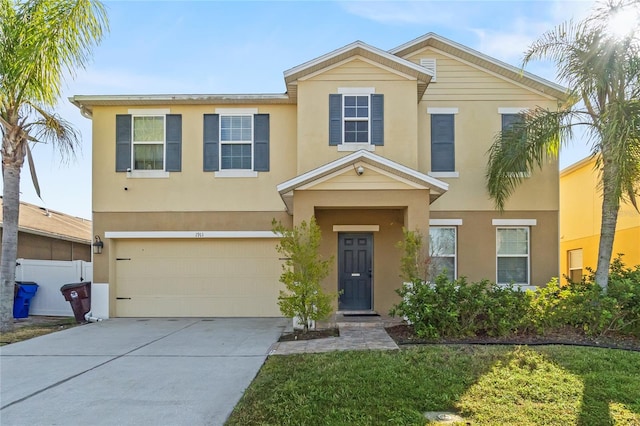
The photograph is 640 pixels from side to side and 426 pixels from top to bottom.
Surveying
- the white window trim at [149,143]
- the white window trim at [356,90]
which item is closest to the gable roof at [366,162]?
the white window trim at [356,90]

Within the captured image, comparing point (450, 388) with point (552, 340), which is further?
point (552, 340)

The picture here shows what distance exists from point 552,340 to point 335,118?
279 inches

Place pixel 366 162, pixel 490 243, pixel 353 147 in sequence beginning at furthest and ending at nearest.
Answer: pixel 490 243 → pixel 353 147 → pixel 366 162

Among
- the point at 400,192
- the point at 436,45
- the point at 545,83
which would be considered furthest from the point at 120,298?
the point at 545,83

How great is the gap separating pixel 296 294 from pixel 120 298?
6206mm

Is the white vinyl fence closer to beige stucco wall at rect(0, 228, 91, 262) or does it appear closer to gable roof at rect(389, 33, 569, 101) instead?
beige stucco wall at rect(0, 228, 91, 262)

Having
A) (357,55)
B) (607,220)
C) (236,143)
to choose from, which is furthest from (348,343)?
(357,55)

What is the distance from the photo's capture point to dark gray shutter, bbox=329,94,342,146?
12.4 meters

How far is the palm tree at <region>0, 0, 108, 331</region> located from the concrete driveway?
2.68 metres

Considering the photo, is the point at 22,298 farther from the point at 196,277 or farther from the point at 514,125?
the point at 514,125

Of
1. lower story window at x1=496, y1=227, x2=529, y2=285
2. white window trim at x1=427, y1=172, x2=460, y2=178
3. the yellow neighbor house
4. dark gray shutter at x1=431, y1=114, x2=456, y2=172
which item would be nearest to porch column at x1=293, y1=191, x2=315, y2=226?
white window trim at x1=427, y1=172, x2=460, y2=178

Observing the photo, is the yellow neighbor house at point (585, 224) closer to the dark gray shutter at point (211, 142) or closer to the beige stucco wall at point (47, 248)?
the dark gray shutter at point (211, 142)

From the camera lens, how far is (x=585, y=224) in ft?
54.3

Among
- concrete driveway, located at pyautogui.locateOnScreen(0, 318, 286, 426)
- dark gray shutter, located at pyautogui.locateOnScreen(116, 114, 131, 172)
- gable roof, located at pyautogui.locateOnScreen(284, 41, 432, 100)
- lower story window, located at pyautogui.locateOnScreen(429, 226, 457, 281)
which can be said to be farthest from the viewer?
dark gray shutter, located at pyautogui.locateOnScreen(116, 114, 131, 172)
